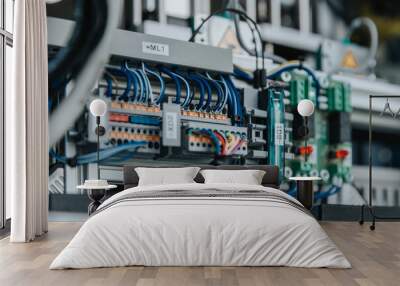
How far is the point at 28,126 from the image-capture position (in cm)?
484

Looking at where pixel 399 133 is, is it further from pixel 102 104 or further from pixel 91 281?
pixel 91 281

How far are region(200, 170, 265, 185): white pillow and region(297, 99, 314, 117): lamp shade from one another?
928 millimetres

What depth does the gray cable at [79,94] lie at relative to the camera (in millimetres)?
5965

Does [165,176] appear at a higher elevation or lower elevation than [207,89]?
lower

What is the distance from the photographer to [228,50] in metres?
6.23

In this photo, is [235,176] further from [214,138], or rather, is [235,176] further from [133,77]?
[133,77]

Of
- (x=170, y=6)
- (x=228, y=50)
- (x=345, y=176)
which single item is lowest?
(x=345, y=176)

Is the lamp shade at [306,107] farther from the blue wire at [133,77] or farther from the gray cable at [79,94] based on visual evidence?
the gray cable at [79,94]

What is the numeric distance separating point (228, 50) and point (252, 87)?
0.53 m

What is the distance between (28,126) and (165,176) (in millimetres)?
1458

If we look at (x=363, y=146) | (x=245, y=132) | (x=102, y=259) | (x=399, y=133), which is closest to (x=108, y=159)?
(x=245, y=132)

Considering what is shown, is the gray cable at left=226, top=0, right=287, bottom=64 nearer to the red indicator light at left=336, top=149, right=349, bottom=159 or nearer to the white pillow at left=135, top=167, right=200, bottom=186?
the red indicator light at left=336, top=149, right=349, bottom=159

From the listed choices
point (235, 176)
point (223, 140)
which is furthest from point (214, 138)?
point (235, 176)

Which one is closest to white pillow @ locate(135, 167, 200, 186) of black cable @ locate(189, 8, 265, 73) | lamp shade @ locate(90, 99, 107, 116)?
lamp shade @ locate(90, 99, 107, 116)
